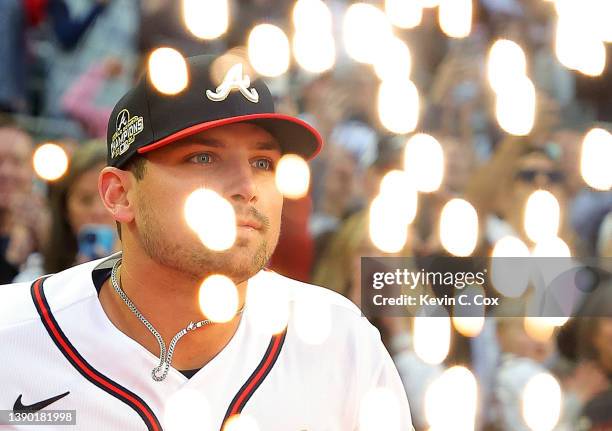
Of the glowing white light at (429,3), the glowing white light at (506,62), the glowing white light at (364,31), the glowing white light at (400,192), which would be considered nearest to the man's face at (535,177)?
the glowing white light at (400,192)

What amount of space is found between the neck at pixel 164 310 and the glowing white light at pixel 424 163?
64.1 inches

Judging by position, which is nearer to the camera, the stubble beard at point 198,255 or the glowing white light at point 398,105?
the stubble beard at point 198,255

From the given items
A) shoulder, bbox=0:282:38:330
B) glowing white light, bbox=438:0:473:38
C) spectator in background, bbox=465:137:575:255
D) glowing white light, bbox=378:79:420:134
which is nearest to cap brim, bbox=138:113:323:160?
shoulder, bbox=0:282:38:330

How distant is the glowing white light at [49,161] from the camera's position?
2.85m

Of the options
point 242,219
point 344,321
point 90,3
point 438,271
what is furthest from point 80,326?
point 90,3

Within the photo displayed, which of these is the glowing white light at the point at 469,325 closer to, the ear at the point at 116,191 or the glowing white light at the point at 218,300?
the glowing white light at the point at 218,300

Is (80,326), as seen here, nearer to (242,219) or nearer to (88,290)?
(88,290)

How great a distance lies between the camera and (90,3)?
3535mm

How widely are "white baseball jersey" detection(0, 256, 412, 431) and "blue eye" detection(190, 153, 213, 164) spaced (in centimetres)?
36

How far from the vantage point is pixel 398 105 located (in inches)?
151

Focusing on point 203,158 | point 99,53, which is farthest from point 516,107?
point 203,158

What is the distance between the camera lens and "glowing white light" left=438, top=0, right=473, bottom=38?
4082mm

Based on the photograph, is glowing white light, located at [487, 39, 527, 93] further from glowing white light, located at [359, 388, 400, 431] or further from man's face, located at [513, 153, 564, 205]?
glowing white light, located at [359, 388, 400, 431]

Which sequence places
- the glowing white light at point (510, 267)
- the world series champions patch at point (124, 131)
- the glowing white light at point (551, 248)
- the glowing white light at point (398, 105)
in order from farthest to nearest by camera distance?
1. the glowing white light at point (398, 105)
2. the glowing white light at point (551, 248)
3. the glowing white light at point (510, 267)
4. the world series champions patch at point (124, 131)
